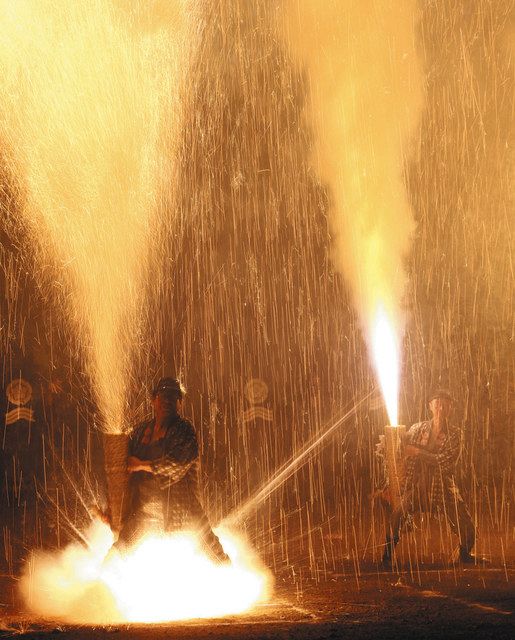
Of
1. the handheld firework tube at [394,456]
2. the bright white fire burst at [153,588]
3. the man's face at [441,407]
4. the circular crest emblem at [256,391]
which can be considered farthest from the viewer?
the circular crest emblem at [256,391]

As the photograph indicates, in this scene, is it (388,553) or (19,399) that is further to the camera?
(19,399)

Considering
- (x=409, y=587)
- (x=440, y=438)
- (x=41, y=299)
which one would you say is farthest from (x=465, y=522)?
(x=41, y=299)

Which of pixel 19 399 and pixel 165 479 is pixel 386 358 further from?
pixel 19 399

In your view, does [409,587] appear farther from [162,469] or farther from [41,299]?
[41,299]

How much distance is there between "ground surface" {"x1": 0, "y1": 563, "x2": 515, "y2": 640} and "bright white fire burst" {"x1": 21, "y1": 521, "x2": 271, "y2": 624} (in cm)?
35

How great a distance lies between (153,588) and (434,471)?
3790 millimetres

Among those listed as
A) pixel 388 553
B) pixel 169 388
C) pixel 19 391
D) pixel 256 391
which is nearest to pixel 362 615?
pixel 169 388

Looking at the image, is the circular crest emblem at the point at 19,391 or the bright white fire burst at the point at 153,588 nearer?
the bright white fire burst at the point at 153,588

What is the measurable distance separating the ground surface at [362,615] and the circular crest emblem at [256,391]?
1327 cm

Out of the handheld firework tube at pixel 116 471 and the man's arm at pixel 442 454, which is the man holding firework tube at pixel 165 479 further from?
the man's arm at pixel 442 454

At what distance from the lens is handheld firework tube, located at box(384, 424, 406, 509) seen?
8008mm

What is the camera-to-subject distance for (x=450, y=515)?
8445mm

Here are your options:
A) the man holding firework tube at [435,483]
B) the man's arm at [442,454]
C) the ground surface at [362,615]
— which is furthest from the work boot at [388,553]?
the man's arm at [442,454]

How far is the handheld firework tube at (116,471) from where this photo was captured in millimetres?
6605
